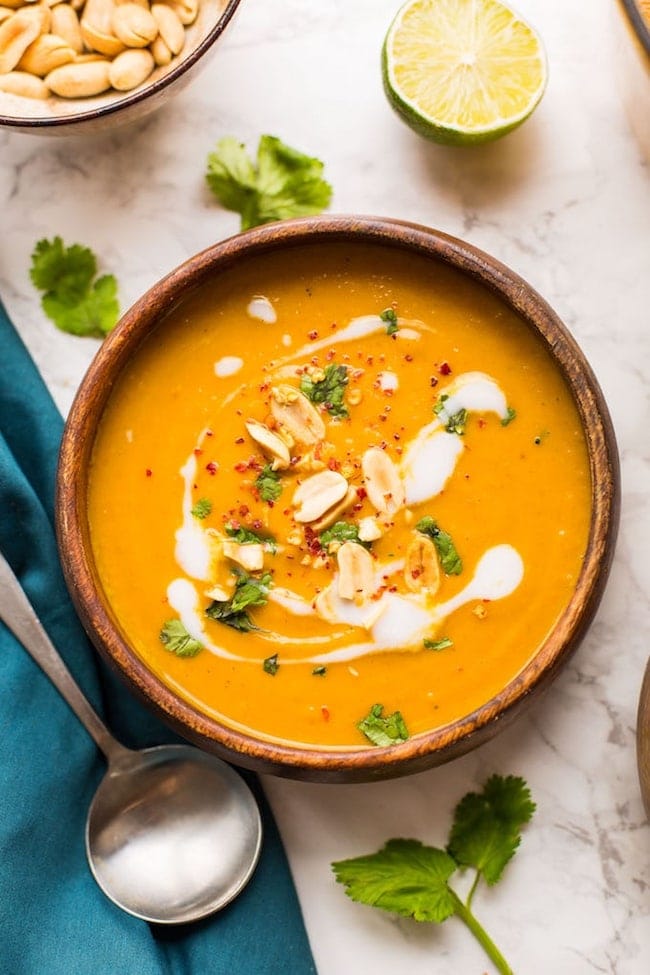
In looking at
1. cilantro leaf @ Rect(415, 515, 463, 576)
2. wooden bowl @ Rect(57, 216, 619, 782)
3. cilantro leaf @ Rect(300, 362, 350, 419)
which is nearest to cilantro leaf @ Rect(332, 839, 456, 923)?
wooden bowl @ Rect(57, 216, 619, 782)

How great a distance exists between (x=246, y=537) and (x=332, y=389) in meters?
0.28

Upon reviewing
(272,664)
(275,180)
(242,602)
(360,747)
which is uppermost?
(275,180)

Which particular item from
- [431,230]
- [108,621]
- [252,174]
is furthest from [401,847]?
[252,174]

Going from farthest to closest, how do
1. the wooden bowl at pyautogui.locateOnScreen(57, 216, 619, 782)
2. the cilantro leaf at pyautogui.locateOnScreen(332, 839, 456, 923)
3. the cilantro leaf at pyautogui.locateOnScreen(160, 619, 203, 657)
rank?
the cilantro leaf at pyautogui.locateOnScreen(332, 839, 456, 923) → the cilantro leaf at pyautogui.locateOnScreen(160, 619, 203, 657) → the wooden bowl at pyautogui.locateOnScreen(57, 216, 619, 782)

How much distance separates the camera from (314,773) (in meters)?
1.83

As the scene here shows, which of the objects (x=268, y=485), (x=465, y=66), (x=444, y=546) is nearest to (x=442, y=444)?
(x=444, y=546)

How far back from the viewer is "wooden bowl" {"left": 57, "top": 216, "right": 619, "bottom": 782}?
5.86ft

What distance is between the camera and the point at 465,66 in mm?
1934

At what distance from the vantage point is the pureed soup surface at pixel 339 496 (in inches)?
72.4

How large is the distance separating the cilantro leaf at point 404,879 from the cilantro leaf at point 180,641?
0.49 meters

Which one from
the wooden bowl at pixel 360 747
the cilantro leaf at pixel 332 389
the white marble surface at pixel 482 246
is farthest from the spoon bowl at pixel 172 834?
the cilantro leaf at pixel 332 389

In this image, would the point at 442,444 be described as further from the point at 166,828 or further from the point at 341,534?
the point at 166,828

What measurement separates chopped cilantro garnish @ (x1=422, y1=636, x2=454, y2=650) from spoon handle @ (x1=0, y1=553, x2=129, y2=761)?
1.97 ft

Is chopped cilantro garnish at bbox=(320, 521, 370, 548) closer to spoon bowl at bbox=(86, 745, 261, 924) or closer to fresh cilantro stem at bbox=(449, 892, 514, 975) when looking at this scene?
spoon bowl at bbox=(86, 745, 261, 924)
